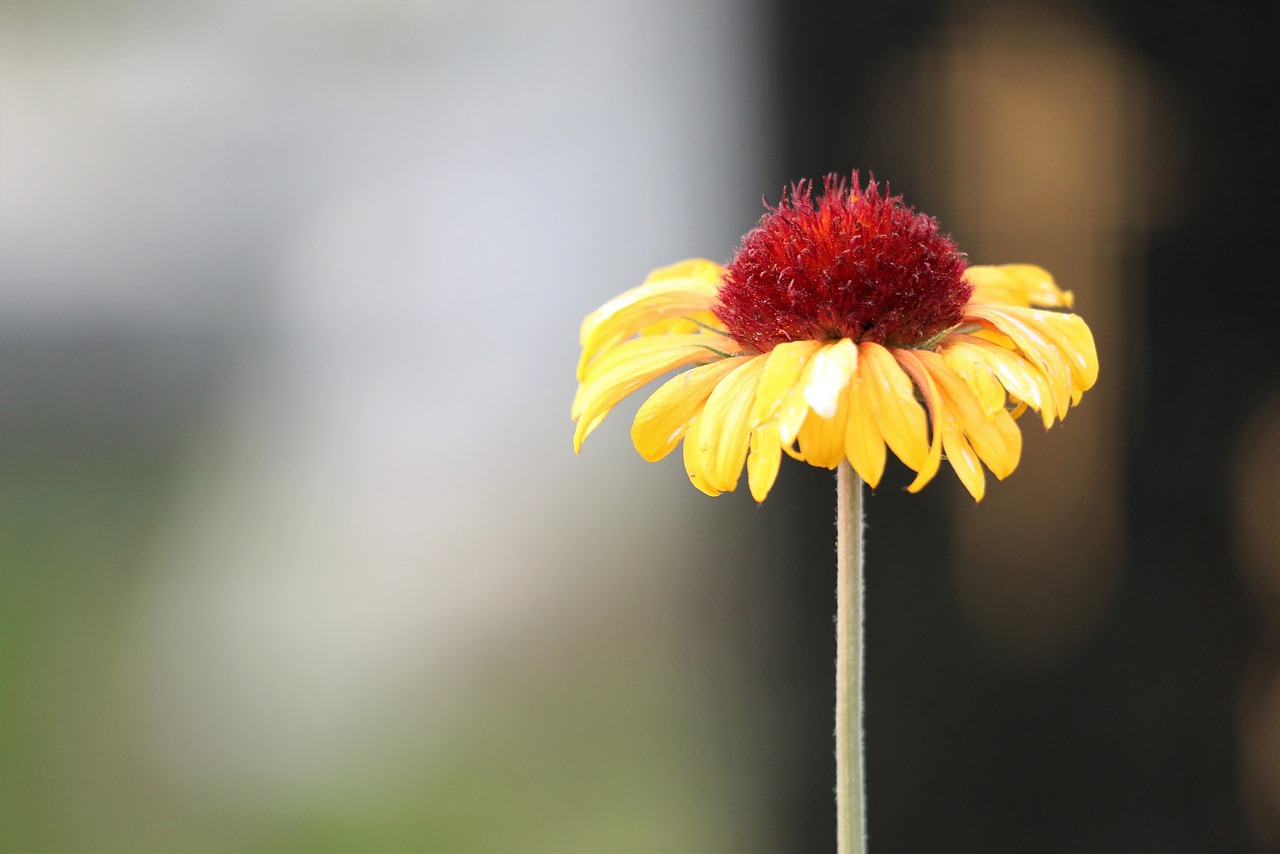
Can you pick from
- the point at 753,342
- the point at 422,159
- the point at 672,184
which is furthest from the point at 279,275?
the point at 753,342

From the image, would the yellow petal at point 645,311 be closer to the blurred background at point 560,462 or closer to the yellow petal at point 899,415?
the yellow petal at point 899,415

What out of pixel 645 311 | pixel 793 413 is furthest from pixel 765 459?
pixel 645 311

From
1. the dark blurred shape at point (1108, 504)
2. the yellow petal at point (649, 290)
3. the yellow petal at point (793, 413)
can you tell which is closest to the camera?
the yellow petal at point (793, 413)

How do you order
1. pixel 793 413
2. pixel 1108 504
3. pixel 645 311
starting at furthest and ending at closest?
pixel 1108 504, pixel 645 311, pixel 793 413

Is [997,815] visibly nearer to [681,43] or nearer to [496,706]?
[496,706]

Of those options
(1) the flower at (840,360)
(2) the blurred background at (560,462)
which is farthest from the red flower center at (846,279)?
(2) the blurred background at (560,462)

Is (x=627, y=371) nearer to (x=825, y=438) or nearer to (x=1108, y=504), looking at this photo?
(x=825, y=438)
